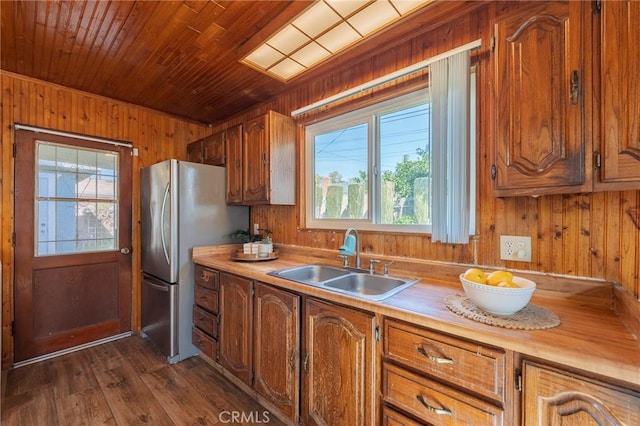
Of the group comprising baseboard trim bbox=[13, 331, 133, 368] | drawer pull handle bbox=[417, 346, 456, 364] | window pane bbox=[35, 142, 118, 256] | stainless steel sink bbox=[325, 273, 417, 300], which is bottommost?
baseboard trim bbox=[13, 331, 133, 368]

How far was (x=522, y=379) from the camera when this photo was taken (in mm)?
877

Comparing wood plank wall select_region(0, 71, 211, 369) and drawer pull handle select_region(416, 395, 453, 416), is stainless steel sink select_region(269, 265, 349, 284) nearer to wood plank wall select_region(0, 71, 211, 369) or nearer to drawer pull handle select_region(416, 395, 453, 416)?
drawer pull handle select_region(416, 395, 453, 416)

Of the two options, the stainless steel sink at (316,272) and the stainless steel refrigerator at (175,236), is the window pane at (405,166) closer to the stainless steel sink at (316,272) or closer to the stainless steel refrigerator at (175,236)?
the stainless steel sink at (316,272)

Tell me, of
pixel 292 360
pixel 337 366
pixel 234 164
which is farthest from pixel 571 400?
pixel 234 164

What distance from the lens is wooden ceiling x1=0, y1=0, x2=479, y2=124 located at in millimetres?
1576

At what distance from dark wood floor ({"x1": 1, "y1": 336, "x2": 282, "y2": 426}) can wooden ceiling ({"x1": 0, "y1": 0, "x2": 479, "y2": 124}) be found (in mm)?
2462

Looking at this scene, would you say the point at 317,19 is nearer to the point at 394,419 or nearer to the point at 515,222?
the point at 515,222

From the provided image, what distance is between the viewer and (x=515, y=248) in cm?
138

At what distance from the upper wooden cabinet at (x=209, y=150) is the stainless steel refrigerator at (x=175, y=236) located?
248mm

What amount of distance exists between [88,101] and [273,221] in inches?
85.3

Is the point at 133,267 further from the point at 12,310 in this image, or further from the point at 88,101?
the point at 88,101

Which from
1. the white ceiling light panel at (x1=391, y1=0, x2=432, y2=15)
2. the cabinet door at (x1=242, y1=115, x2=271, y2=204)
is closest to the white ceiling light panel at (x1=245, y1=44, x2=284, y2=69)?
the cabinet door at (x1=242, y1=115, x2=271, y2=204)

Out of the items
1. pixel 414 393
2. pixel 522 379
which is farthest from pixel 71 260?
pixel 522 379

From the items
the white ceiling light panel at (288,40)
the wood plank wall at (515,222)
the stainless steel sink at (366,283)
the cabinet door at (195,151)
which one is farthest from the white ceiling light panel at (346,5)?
the cabinet door at (195,151)
